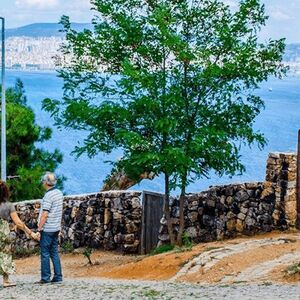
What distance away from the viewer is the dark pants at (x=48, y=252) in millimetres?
16125

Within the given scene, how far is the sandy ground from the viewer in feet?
55.6

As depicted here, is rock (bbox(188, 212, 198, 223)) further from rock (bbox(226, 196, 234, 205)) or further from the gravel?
the gravel

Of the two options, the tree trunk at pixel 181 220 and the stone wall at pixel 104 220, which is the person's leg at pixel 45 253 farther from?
the stone wall at pixel 104 220

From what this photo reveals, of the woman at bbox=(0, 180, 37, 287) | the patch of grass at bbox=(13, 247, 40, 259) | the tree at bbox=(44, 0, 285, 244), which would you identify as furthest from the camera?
the patch of grass at bbox=(13, 247, 40, 259)

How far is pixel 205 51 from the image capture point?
22203 millimetres

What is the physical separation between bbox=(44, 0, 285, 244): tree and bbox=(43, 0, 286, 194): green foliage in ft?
0.07

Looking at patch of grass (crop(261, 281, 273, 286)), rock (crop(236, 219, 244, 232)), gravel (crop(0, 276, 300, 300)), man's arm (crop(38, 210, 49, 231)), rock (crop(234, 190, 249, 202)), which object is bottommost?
gravel (crop(0, 276, 300, 300))

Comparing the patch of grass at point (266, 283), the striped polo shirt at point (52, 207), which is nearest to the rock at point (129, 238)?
the striped polo shirt at point (52, 207)

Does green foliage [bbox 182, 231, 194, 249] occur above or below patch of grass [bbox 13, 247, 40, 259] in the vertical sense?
above

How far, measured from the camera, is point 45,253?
1627 centimetres

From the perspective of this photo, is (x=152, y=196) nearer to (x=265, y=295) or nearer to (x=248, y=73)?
(x=248, y=73)

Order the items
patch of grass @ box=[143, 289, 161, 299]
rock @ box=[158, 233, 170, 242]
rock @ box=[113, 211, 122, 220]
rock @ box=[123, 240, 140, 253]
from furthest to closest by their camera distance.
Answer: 1. rock @ box=[113, 211, 122, 220]
2. rock @ box=[123, 240, 140, 253]
3. rock @ box=[158, 233, 170, 242]
4. patch of grass @ box=[143, 289, 161, 299]

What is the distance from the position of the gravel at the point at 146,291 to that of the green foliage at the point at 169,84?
19.9 ft

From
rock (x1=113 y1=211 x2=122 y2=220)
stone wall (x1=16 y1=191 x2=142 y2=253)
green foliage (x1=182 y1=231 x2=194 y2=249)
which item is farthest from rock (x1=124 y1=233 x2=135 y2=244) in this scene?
green foliage (x1=182 y1=231 x2=194 y2=249)
